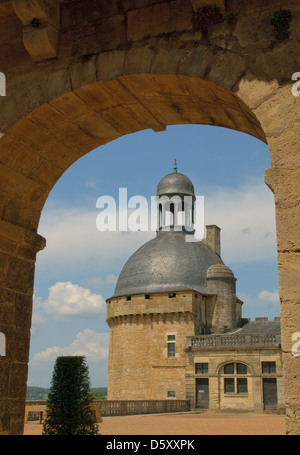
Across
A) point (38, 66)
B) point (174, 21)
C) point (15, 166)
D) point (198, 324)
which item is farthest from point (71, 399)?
point (198, 324)

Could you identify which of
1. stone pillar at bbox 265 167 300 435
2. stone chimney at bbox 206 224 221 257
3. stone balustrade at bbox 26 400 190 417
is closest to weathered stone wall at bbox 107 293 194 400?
stone balustrade at bbox 26 400 190 417

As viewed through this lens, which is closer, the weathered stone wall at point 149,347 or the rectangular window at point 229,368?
the rectangular window at point 229,368

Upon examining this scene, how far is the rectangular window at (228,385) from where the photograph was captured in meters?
29.5

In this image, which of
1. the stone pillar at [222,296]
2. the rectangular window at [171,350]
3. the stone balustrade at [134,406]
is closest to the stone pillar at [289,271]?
the stone balustrade at [134,406]

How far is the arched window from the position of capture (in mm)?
29297

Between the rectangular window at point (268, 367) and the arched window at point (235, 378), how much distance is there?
1066mm

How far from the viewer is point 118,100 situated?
4688 millimetres

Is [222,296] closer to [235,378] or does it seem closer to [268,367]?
[235,378]

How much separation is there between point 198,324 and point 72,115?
30.4 metres

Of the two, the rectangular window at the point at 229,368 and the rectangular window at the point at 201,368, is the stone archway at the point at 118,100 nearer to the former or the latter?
the rectangular window at the point at 229,368

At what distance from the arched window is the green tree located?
21.4 meters

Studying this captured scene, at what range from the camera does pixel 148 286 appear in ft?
118

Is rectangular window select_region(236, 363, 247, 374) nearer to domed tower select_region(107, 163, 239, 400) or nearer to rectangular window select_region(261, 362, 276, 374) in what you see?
rectangular window select_region(261, 362, 276, 374)
